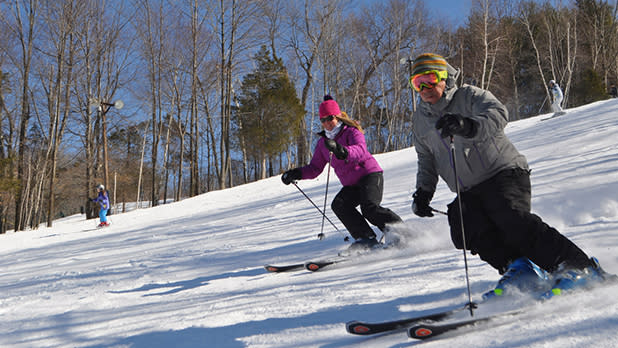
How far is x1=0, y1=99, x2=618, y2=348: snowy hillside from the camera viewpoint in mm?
1773

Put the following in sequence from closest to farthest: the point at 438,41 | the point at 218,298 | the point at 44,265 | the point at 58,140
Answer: the point at 218,298
the point at 44,265
the point at 58,140
the point at 438,41

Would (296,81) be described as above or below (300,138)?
above

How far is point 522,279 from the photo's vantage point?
2002mm

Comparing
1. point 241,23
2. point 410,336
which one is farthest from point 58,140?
point 410,336

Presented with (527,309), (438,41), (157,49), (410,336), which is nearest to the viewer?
(410,336)

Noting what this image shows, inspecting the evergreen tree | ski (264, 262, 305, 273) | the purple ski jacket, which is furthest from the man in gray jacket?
the evergreen tree

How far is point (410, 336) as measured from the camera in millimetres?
1654

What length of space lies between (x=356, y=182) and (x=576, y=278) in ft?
6.83

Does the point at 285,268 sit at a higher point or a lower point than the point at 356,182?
lower

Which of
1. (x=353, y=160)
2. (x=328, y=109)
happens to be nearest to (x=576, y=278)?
(x=353, y=160)

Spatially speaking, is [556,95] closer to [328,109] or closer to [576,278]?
[328,109]

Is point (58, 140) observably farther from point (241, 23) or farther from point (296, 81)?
point (296, 81)

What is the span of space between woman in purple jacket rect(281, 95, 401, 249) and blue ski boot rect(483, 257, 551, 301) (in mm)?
1533

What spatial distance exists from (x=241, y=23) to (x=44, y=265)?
18.7 m
